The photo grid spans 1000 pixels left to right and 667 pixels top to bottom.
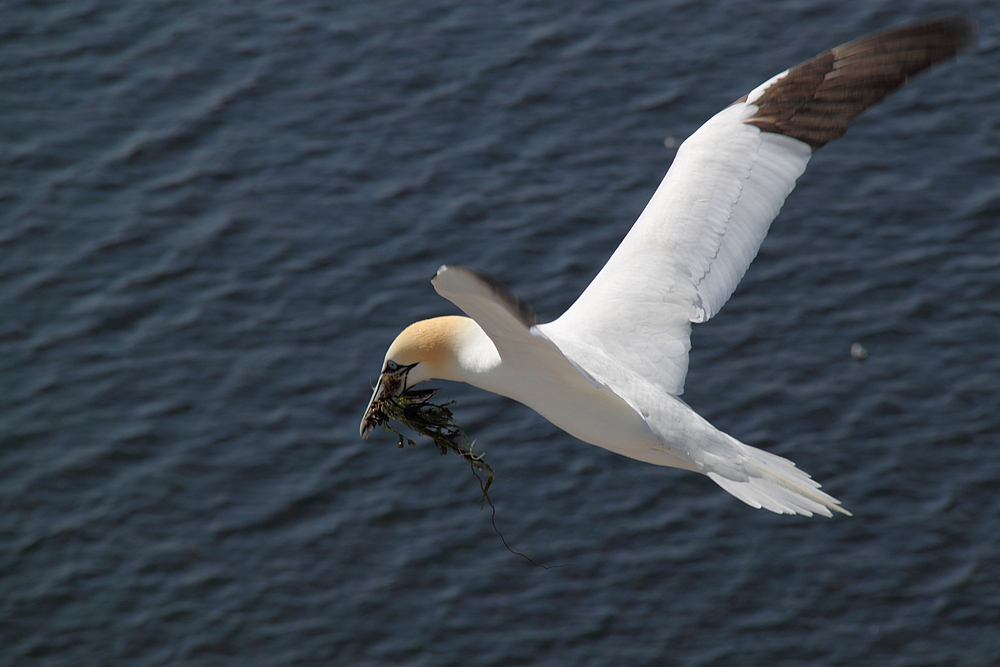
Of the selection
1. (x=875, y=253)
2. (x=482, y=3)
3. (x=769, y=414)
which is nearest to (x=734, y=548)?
(x=769, y=414)

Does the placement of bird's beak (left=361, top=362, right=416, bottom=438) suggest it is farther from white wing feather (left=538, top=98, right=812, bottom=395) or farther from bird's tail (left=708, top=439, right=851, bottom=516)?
bird's tail (left=708, top=439, right=851, bottom=516)

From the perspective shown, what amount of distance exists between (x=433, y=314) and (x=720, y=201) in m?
5.29

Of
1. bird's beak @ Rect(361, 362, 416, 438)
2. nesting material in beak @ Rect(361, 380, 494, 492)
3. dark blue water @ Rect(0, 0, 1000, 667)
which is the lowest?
dark blue water @ Rect(0, 0, 1000, 667)

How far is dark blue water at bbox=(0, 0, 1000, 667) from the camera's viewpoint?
11.0 m

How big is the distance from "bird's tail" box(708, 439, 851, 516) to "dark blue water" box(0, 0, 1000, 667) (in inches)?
Answer: 172

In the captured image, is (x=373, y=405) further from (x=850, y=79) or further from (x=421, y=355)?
(x=850, y=79)

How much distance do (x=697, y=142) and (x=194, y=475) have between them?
6.16m

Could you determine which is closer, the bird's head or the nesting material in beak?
the bird's head

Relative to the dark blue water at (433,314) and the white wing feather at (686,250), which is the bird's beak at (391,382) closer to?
the white wing feather at (686,250)

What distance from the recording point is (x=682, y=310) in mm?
7414

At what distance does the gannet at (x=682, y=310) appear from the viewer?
6621 millimetres

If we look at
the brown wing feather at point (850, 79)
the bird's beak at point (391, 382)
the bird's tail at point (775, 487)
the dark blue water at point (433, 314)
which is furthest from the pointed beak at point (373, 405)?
the dark blue water at point (433, 314)

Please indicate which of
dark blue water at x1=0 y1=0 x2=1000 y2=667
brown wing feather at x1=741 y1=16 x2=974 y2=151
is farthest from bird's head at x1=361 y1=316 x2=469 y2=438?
dark blue water at x1=0 y1=0 x2=1000 y2=667

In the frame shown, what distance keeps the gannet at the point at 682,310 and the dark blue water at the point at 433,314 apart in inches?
168
